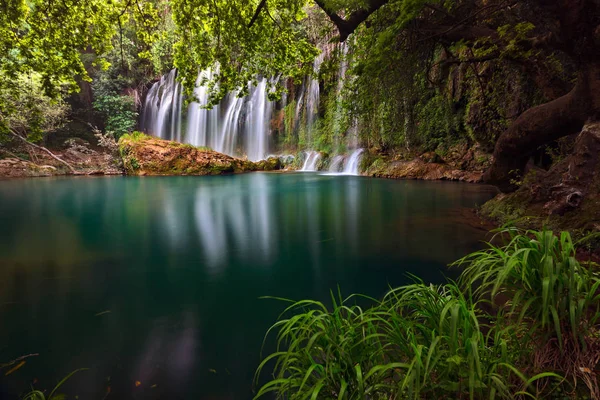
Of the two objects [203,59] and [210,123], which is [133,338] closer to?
[203,59]

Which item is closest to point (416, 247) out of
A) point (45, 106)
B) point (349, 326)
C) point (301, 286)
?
point (301, 286)

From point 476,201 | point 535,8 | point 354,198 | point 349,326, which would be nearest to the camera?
point 349,326

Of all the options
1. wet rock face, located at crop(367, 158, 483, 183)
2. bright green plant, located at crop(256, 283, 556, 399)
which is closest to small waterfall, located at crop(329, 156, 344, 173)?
wet rock face, located at crop(367, 158, 483, 183)

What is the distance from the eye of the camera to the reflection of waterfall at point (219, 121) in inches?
1090

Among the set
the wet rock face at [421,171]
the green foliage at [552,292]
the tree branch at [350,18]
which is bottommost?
the green foliage at [552,292]

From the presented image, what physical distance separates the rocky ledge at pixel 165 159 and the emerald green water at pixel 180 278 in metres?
13.2

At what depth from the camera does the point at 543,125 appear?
4512mm

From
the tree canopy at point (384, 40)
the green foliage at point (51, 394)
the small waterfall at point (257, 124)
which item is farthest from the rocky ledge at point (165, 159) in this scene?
the green foliage at point (51, 394)

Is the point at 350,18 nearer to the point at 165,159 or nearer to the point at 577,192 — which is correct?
the point at 577,192

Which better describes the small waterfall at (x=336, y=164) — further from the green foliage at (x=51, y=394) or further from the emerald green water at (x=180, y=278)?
the green foliage at (x=51, y=394)

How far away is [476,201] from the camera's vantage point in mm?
7961

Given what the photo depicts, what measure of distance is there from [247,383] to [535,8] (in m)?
6.13

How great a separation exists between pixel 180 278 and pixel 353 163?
17736 mm

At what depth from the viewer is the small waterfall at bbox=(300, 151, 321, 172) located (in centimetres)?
2384
